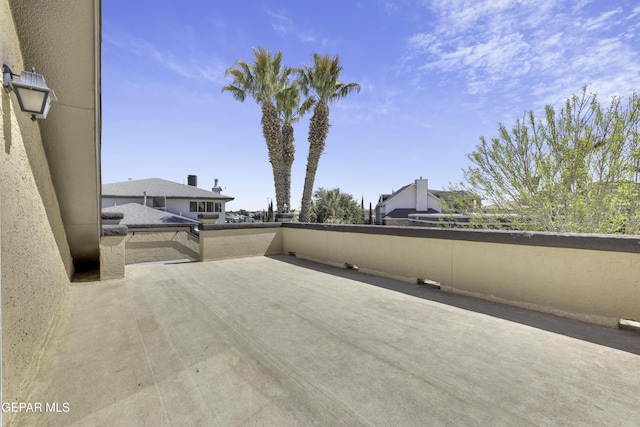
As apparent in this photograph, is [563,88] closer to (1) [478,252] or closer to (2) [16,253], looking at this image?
(1) [478,252]

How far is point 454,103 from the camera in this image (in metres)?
10.9

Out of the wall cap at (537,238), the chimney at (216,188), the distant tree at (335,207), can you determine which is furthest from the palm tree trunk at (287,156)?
the chimney at (216,188)

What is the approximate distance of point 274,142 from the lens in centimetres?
1442

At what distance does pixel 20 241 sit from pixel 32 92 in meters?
1.48

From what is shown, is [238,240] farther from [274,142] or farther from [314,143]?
[314,143]

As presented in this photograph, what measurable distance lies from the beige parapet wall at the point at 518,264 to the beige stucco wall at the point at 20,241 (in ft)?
18.3

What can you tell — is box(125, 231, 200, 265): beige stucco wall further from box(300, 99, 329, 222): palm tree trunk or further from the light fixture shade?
the light fixture shade

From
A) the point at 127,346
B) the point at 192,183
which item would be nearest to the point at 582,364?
the point at 127,346

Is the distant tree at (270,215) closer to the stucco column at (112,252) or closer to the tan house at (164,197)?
the tan house at (164,197)

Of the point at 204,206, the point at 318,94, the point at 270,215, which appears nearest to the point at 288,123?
the point at 318,94

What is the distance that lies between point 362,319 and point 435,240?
2474mm

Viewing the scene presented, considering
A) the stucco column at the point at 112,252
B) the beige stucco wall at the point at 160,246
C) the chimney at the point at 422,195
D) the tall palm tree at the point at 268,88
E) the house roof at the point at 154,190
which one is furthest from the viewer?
the chimney at the point at 422,195

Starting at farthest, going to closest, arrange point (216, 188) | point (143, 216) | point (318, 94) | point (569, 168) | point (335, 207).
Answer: point (216, 188)
point (335, 207)
point (318, 94)
point (143, 216)
point (569, 168)

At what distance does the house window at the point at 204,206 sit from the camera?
22.4 m
